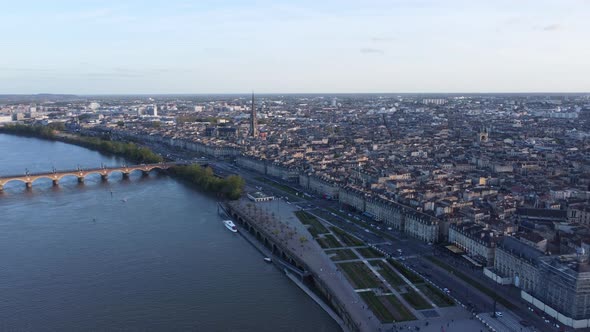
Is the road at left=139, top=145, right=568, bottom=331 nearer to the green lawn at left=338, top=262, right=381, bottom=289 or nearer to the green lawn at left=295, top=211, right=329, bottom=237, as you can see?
the green lawn at left=295, top=211, right=329, bottom=237

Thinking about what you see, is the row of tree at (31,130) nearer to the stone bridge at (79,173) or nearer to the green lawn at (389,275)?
the stone bridge at (79,173)

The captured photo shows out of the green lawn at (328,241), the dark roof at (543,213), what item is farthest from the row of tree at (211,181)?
the dark roof at (543,213)

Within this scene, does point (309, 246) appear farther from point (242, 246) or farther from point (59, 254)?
point (59, 254)

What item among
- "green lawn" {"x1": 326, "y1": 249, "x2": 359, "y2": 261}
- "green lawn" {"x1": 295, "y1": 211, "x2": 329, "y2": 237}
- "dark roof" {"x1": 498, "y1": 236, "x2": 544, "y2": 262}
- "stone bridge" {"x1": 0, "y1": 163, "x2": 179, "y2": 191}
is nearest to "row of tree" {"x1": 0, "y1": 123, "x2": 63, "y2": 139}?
"stone bridge" {"x1": 0, "y1": 163, "x2": 179, "y2": 191}

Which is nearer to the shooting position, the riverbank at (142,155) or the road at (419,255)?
the road at (419,255)

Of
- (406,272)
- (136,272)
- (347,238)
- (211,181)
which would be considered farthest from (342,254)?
(211,181)

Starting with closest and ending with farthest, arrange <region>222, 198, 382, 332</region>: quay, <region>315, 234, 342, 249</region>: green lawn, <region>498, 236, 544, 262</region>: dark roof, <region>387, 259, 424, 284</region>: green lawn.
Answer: <region>222, 198, 382, 332</region>: quay, <region>498, 236, 544, 262</region>: dark roof, <region>387, 259, 424, 284</region>: green lawn, <region>315, 234, 342, 249</region>: green lawn
